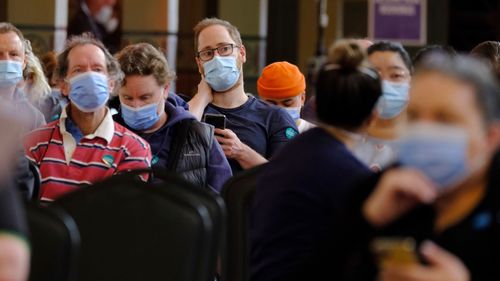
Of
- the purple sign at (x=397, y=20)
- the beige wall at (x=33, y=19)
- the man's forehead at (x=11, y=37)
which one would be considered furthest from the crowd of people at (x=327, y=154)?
the beige wall at (x=33, y=19)

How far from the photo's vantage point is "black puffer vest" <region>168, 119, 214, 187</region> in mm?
5488

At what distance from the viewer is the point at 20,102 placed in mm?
6055

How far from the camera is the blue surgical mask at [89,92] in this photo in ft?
17.5

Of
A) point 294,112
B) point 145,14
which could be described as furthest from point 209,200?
point 145,14

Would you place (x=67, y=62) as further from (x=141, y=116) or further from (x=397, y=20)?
(x=397, y=20)

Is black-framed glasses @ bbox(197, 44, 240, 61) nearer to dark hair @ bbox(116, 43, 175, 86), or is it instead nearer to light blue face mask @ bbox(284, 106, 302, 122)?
light blue face mask @ bbox(284, 106, 302, 122)

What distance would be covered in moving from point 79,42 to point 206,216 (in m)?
1.73

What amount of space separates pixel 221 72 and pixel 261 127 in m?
0.35

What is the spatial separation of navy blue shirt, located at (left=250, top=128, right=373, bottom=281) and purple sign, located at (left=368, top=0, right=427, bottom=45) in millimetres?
8028

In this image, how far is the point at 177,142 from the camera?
554 cm

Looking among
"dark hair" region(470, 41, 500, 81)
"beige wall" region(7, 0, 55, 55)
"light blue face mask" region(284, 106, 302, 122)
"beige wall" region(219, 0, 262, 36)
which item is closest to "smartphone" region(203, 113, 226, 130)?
"light blue face mask" region(284, 106, 302, 122)

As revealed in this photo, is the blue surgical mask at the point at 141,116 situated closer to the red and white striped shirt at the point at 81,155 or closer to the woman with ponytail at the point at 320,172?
the red and white striped shirt at the point at 81,155

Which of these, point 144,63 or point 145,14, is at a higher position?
point 145,14

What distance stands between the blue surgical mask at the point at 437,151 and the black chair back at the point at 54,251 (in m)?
1.33
